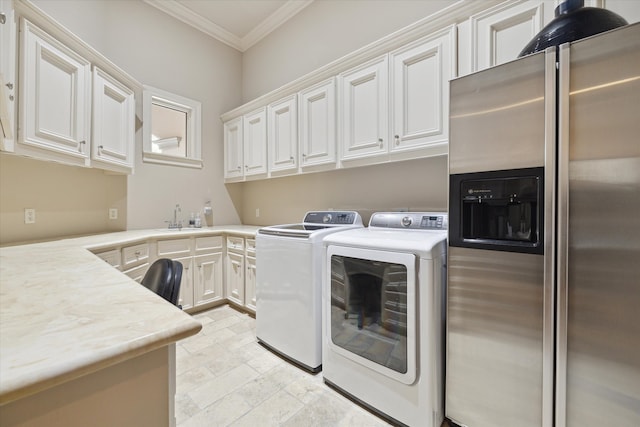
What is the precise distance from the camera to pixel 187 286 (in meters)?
2.87

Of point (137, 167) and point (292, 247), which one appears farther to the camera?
point (137, 167)

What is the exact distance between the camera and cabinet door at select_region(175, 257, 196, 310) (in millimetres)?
2852

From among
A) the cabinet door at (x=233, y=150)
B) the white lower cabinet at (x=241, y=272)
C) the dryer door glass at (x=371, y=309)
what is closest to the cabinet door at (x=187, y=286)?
the white lower cabinet at (x=241, y=272)

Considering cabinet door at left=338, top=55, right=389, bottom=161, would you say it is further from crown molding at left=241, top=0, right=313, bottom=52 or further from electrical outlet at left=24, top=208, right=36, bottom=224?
electrical outlet at left=24, top=208, right=36, bottom=224

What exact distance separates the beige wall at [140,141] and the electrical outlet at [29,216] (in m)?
0.03

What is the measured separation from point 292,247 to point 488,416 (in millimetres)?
1420

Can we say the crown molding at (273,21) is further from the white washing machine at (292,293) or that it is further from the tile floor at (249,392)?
the tile floor at (249,392)

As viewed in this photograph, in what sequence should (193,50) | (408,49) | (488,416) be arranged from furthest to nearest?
(193,50) → (408,49) → (488,416)

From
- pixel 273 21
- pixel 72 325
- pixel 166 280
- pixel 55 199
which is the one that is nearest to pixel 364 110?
pixel 166 280

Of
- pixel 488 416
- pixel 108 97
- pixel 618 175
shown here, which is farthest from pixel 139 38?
pixel 488 416

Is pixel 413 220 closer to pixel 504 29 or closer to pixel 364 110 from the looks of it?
pixel 364 110

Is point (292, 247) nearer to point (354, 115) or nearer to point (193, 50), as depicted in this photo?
point (354, 115)

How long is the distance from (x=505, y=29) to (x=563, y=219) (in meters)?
1.21

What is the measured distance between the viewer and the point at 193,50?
3.49 m
